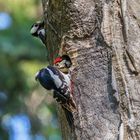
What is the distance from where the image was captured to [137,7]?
7.69 feet

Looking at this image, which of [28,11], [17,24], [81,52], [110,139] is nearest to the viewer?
[110,139]

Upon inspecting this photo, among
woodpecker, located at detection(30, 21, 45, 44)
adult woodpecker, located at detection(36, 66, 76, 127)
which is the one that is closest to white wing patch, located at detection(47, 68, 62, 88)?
adult woodpecker, located at detection(36, 66, 76, 127)

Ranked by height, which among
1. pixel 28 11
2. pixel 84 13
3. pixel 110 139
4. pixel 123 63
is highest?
pixel 84 13

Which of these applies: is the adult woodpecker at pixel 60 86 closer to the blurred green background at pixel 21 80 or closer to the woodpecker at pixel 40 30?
the woodpecker at pixel 40 30

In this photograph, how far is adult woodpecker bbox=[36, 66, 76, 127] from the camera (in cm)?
224

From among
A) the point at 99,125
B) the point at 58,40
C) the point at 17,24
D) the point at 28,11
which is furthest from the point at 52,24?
the point at 28,11

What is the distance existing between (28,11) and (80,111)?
353 centimetres

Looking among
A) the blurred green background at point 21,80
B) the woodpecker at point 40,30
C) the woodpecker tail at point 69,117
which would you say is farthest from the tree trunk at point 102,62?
the blurred green background at point 21,80

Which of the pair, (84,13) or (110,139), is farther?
(84,13)

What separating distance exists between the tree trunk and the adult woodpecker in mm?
29

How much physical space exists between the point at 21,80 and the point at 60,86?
9.96 ft

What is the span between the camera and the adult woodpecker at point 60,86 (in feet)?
7.36

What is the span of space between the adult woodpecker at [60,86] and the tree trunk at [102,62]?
1.1 inches

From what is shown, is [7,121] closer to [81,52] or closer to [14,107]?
[14,107]
